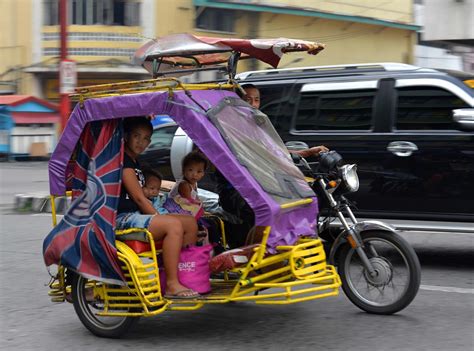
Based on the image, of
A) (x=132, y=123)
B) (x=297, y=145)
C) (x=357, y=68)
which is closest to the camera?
(x=132, y=123)

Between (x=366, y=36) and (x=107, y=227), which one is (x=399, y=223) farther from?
(x=366, y=36)

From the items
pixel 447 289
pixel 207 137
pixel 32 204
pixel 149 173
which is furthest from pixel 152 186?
pixel 32 204

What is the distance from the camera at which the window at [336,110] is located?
25.0 feet

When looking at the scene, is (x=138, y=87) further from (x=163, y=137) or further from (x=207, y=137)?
(x=163, y=137)

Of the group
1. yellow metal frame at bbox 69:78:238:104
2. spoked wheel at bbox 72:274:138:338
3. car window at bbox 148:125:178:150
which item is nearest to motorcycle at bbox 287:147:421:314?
yellow metal frame at bbox 69:78:238:104

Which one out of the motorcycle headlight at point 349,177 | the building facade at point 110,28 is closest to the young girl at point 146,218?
the motorcycle headlight at point 349,177

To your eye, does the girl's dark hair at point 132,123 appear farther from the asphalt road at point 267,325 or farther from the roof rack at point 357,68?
the roof rack at point 357,68

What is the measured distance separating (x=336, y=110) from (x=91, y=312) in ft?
12.2

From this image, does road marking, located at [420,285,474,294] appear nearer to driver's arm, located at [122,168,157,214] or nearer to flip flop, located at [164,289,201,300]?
flip flop, located at [164,289,201,300]

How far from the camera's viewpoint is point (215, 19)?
29.9 m

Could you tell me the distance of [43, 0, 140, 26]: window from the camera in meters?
28.5

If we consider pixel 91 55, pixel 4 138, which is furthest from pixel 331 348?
pixel 91 55

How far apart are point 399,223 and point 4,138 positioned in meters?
20.0

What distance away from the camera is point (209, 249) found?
17.3 ft
